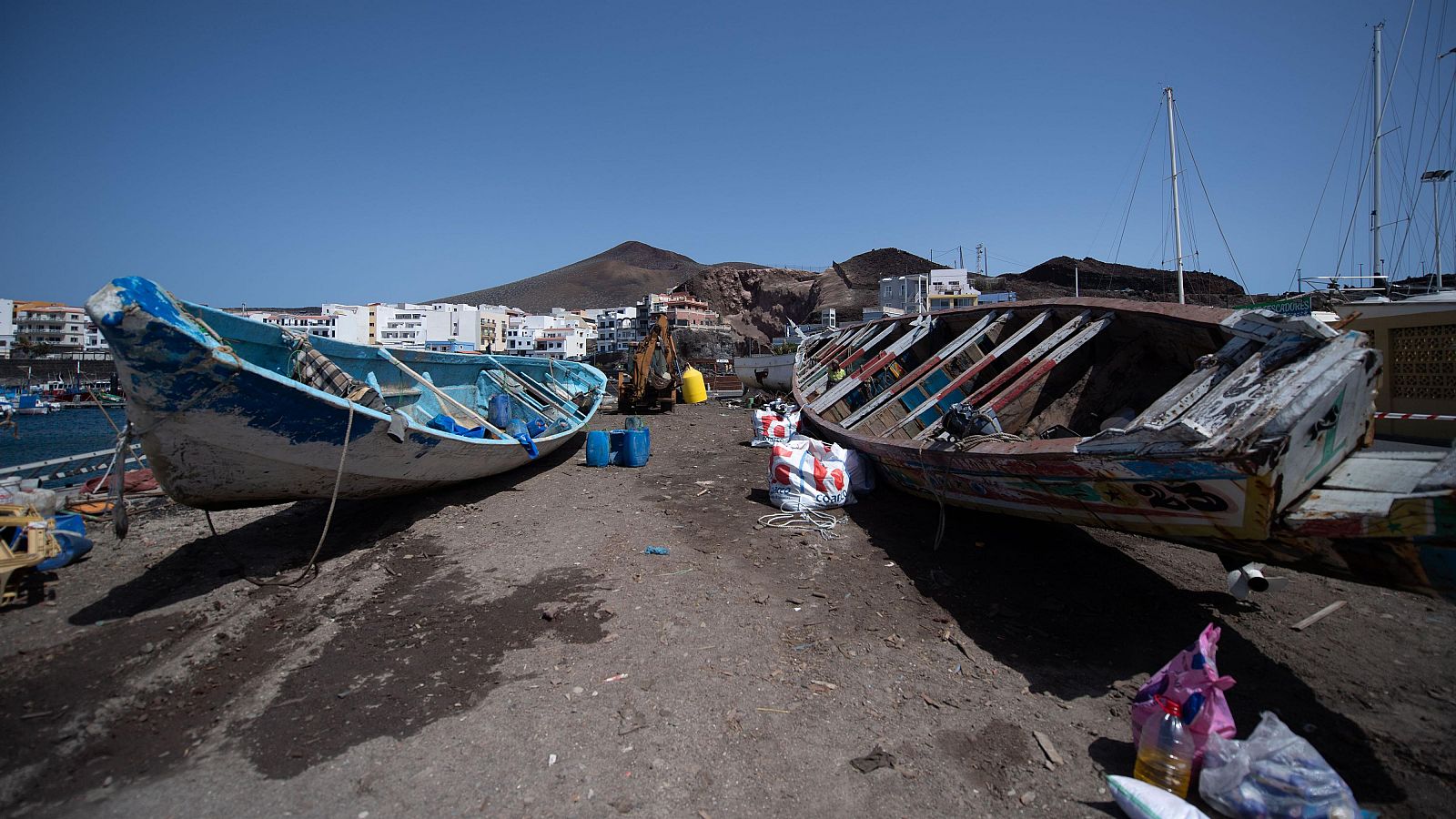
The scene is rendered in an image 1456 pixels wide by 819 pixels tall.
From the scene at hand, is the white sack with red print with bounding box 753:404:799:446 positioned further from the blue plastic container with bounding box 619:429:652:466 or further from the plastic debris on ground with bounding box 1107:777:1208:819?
the plastic debris on ground with bounding box 1107:777:1208:819

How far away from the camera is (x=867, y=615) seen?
4258 mm

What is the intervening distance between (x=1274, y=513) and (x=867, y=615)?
2.26m

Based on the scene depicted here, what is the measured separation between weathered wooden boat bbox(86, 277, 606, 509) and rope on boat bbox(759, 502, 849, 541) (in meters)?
3.28

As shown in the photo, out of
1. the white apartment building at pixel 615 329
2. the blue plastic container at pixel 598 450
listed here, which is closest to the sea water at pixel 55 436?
the blue plastic container at pixel 598 450

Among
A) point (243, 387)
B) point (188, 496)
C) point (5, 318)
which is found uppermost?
point (5, 318)

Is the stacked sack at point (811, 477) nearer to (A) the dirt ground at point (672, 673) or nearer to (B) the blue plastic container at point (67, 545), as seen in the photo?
(A) the dirt ground at point (672, 673)

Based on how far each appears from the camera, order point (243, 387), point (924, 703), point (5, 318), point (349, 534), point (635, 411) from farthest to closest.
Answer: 1. point (5, 318)
2. point (635, 411)
3. point (349, 534)
4. point (243, 387)
5. point (924, 703)

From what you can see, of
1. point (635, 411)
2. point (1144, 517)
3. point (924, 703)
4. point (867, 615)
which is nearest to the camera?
point (924, 703)

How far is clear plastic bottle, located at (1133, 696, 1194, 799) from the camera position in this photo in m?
2.55

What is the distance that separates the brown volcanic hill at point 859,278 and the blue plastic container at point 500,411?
5354cm

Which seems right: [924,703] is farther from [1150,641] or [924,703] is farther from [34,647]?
[34,647]

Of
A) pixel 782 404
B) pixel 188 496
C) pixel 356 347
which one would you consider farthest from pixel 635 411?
pixel 188 496

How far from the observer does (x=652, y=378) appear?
55.3 feet

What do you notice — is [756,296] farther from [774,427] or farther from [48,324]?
[48,324]
